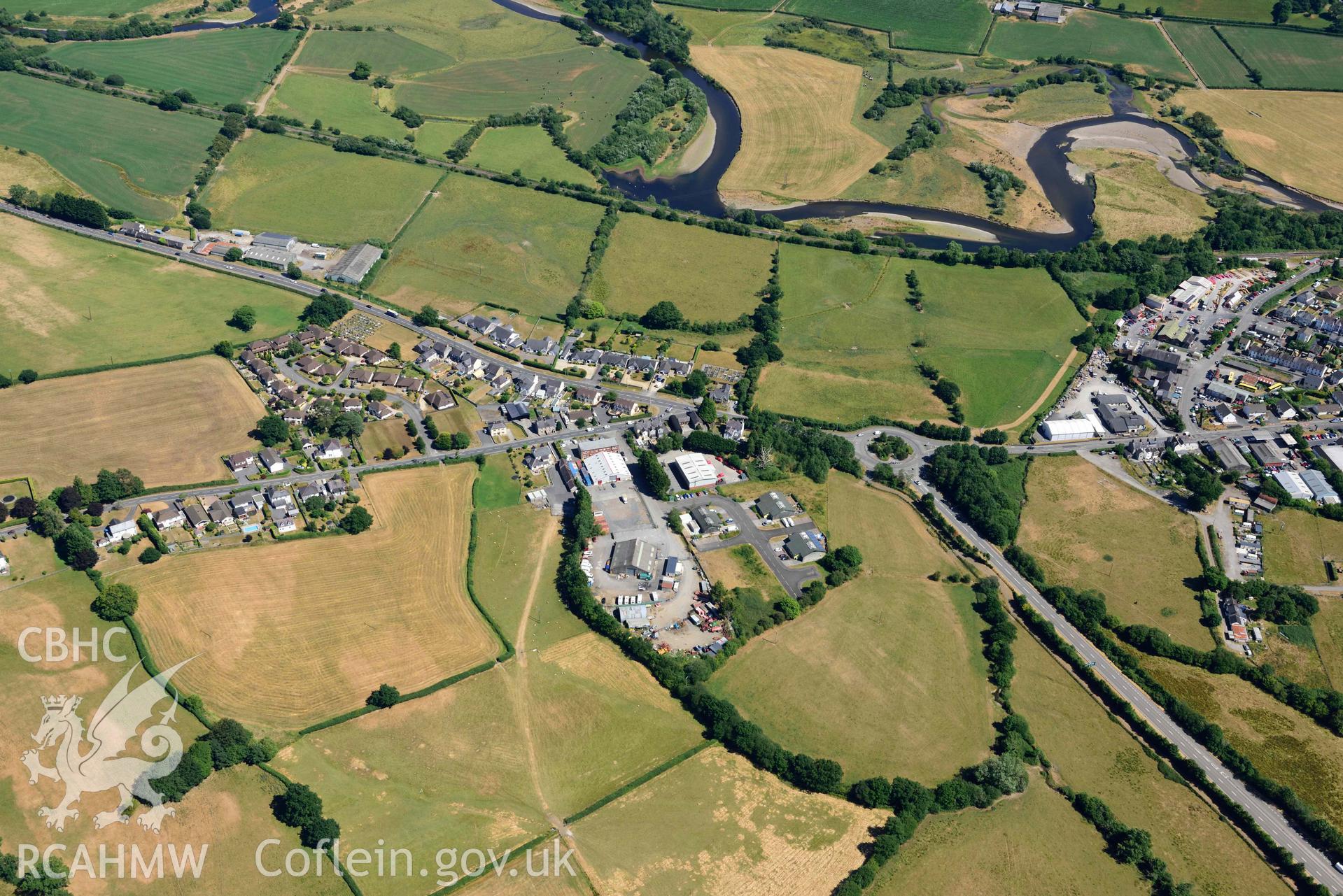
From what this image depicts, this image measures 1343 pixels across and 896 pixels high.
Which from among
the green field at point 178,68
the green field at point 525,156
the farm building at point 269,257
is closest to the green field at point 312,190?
the farm building at point 269,257

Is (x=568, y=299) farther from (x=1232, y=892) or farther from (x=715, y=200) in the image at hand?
(x=1232, y=892)

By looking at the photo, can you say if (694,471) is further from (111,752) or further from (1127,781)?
(111,752)

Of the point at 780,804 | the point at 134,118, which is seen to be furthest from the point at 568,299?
the point at 134,118

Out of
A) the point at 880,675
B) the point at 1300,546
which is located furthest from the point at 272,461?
the point at 1300,546

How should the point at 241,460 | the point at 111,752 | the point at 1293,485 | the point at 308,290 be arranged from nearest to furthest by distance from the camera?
the point at 111,752, the point at 241,460, the point at 1293,485, the point at 308,290

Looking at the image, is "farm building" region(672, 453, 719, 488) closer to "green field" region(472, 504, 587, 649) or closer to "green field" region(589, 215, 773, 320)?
"green field" region(472, 504, 587, 649)

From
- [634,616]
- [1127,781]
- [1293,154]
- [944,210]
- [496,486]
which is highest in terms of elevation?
[1293,154]
